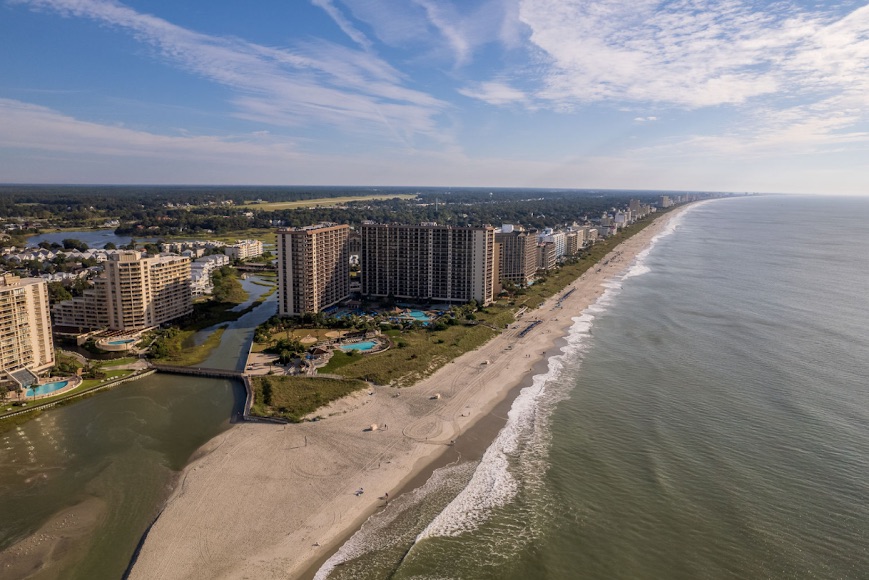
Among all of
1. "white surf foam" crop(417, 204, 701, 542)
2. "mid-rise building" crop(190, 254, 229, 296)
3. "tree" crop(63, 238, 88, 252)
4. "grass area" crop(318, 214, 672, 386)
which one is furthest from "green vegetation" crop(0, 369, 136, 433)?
"tree" crop(63, 238, 88, 252)

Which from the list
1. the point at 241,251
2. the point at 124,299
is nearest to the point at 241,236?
the point at 241,251

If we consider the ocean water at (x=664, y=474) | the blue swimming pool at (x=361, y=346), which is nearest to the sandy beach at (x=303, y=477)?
the ocean water at (x=664, y=474)

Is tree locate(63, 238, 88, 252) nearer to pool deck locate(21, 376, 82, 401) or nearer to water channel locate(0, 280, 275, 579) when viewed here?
pool deck locate(21, 376, 82, 401)

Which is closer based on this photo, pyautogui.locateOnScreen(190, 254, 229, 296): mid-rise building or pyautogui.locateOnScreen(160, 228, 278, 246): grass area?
pyautogui.locateOnScreen(190, 254, 229, 296): mid-rise building

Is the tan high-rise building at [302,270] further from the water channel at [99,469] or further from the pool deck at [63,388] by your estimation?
the pool deck at [63,388]

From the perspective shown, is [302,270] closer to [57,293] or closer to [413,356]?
[413,356]

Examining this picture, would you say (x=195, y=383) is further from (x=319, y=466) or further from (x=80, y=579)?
(x=80, y=579)

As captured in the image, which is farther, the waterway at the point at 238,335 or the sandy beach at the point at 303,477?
the waterway at the point at 238,335
